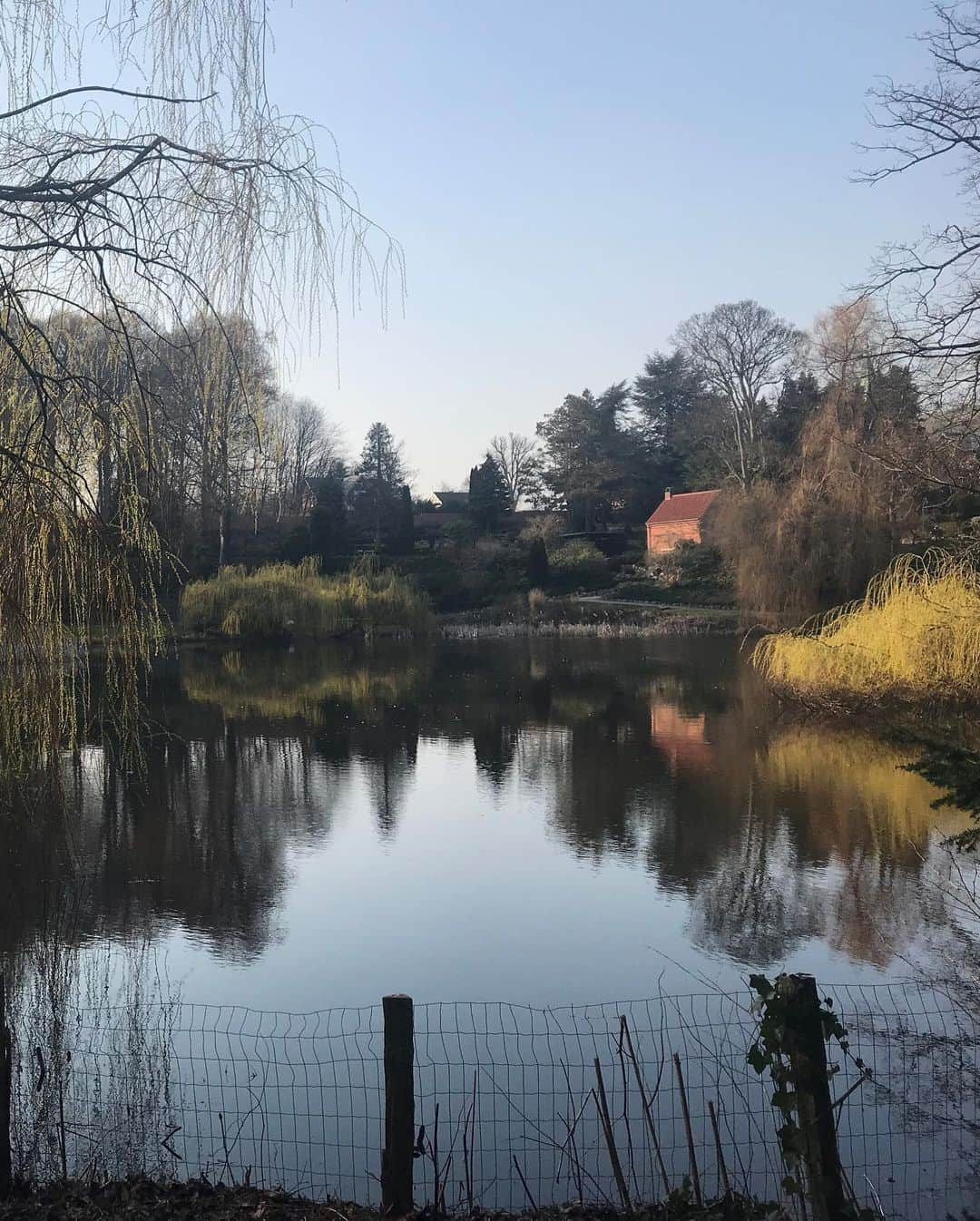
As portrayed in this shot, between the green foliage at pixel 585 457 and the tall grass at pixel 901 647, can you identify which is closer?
the tall grass at pixel 901 647

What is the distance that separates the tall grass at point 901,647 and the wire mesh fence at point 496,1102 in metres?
7.72

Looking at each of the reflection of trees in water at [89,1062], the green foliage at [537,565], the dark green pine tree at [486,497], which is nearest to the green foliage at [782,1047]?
the reflection of trees in water at [89,1062]

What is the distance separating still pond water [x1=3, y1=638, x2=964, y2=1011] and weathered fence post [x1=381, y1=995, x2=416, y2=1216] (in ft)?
7.22

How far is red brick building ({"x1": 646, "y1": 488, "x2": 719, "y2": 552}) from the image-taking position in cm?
4162

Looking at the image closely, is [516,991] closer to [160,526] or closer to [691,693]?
[160,526]

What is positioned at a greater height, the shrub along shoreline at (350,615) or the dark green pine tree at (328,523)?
the dark green pine tree at (328,523)

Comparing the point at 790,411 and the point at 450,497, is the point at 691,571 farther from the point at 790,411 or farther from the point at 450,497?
the point at 450,497

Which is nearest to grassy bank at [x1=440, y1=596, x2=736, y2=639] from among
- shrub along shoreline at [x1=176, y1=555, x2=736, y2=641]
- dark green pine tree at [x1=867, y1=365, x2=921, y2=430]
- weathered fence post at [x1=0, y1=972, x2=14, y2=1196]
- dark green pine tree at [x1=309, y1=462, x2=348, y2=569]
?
shrub along shoreline at [x1=176, y1=555, x2=736, y2=641]

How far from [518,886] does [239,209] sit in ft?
17.7

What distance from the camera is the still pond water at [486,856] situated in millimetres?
6117

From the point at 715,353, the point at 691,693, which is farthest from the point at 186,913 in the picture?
the point at 715,353

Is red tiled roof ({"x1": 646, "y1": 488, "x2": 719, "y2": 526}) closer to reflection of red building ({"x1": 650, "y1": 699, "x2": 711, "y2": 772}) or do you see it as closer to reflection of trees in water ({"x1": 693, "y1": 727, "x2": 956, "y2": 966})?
reflection of red building ({"x1": 650, "y1": 699, "x2": 711, "y2": 772})

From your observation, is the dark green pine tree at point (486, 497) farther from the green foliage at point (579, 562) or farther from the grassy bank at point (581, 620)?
the grassy bank at point (581, 620)

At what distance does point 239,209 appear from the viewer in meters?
3.64
